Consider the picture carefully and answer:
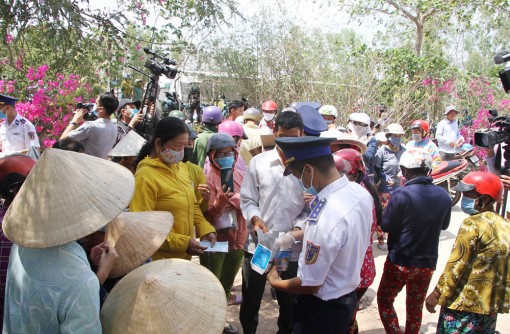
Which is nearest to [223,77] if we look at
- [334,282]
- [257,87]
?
[257,87]

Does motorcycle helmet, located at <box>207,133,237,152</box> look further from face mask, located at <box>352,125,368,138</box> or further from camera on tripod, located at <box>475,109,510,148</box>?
face mask, located at <box>352,125,368,138</box>

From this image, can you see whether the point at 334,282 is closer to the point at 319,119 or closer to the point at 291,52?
the point at 319,119

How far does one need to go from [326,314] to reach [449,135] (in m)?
8.04

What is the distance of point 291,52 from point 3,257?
11.2 metres

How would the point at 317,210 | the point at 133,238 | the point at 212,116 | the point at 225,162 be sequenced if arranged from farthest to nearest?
the point at 212,116
the point at 225,162
the point at 317,210
the point at 133,238

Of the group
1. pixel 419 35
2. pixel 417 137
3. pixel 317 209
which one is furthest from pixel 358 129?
pixel 419 35

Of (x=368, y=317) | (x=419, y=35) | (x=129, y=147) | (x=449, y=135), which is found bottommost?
(x=368, y=317)

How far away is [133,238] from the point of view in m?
2.14

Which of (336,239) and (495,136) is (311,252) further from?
(495,136)

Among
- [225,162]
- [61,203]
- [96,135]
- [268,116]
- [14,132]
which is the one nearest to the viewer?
[61,203]

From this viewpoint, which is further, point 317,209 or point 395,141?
point 395,141

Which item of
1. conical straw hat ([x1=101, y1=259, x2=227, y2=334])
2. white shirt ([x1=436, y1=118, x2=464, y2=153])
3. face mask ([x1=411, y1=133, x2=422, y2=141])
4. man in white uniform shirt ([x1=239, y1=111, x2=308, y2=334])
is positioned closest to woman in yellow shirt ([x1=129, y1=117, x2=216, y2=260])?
man in white uniform shirt ([x1=239, y1=111, x2=308, y2=334])

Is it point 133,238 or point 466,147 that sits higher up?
point 133,238

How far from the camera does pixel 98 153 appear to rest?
500cm
